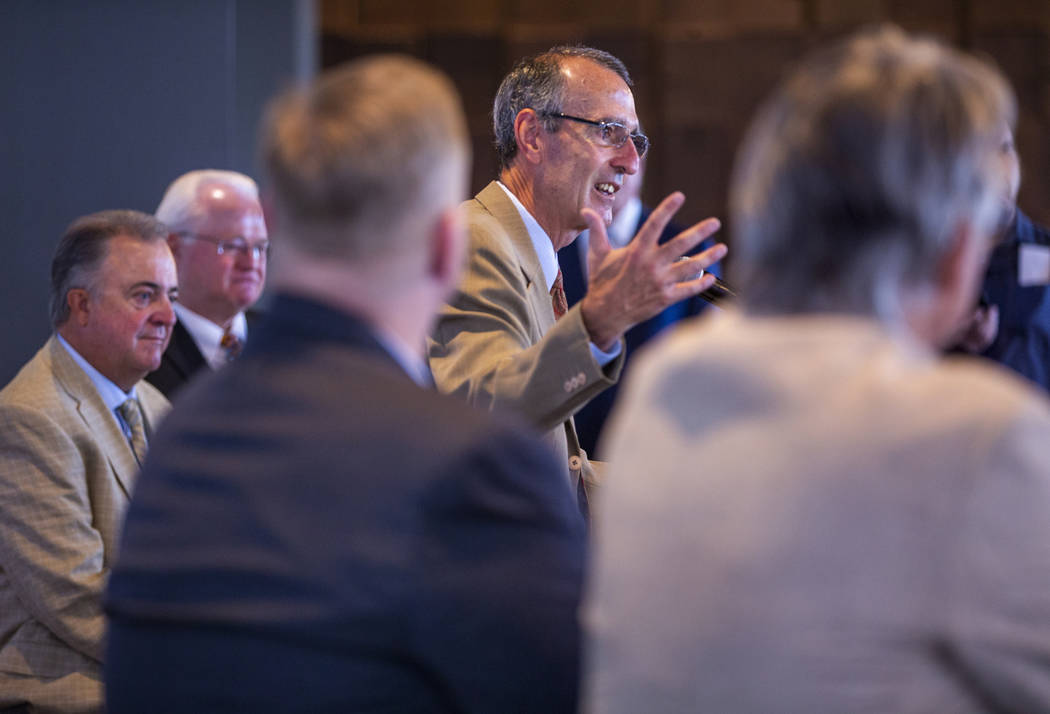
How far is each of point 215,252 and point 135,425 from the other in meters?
1.11

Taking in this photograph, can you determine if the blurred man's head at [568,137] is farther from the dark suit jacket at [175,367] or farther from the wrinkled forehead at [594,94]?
the dark suit jacket at [175,367]

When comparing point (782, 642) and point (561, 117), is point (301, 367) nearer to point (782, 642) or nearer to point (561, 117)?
point (782, 642)

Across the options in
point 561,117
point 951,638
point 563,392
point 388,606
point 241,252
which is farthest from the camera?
point 241,252

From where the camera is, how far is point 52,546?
2287 millimetres

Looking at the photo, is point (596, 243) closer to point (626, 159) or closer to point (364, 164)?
point (626, 159)

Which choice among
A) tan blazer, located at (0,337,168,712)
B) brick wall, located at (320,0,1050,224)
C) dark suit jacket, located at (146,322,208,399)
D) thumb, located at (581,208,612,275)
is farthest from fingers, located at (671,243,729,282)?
brick wall, located at (320,0,1050,224)

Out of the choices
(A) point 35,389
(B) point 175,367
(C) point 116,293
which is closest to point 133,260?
(C) point 116,293

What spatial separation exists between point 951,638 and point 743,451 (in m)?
0.20

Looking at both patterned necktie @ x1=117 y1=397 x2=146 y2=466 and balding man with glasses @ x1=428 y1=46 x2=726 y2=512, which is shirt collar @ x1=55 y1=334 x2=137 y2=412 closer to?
patterned necktie @ x1=117 y1=397 x2=146 y2=466

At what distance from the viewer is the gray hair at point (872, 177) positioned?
0.95 metres

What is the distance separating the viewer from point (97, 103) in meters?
3.66

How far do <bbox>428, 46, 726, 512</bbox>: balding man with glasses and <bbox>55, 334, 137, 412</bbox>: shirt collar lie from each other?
0.87 metres

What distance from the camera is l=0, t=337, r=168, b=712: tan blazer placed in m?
2.26

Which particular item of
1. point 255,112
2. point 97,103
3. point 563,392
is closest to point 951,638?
point 563,392
